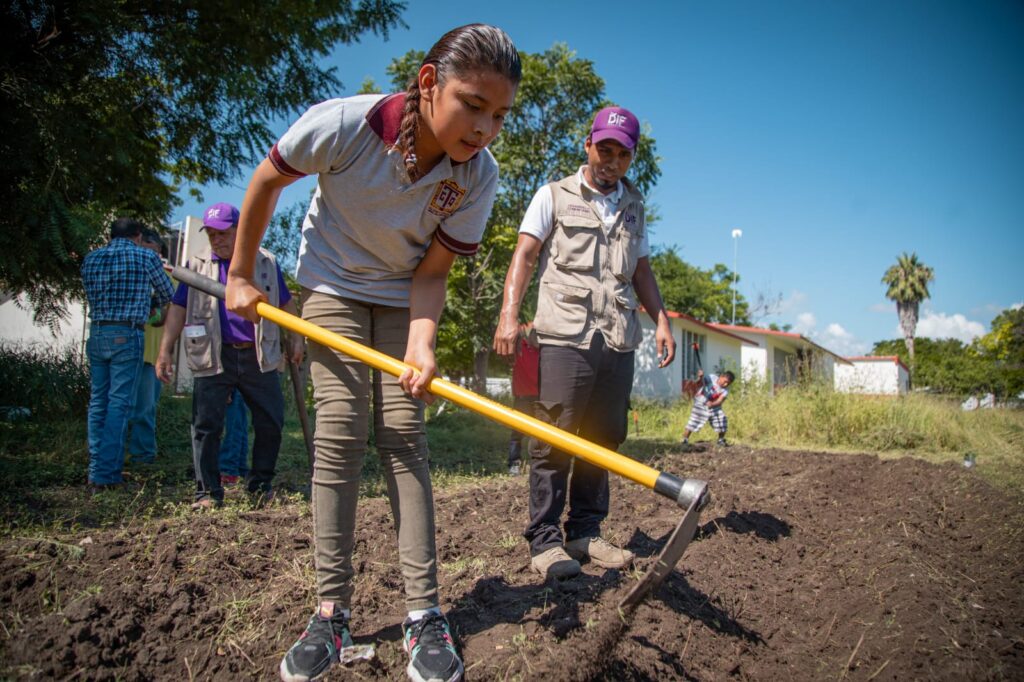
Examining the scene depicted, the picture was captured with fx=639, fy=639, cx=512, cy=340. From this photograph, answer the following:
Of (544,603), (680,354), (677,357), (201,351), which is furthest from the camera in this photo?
(677,357)

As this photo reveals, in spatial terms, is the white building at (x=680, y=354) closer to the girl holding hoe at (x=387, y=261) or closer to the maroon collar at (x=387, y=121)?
the girl holding hoe at (x=387, y=261)

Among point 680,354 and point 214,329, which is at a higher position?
point 680,354

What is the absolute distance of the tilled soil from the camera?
6.37 feet

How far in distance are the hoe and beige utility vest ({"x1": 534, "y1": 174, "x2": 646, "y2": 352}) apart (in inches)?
38.7

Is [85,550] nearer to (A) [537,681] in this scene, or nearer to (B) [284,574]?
(B) [284,574]

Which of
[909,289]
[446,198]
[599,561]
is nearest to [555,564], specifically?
[599,561]

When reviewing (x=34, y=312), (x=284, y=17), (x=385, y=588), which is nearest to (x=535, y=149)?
(x=284, y=17)

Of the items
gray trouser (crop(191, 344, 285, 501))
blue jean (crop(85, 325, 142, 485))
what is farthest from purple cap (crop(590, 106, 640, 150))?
blue jean (crop(85, 325, 142, 485))

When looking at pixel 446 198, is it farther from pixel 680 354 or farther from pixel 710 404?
pixel 680 354

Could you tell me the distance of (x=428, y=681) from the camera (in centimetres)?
173

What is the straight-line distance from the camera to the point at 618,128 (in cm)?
299

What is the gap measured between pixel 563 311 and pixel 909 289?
53928 millimetres

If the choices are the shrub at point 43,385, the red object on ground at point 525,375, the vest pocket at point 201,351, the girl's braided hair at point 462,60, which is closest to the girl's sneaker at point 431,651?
the girl's braided hair at point 462,60

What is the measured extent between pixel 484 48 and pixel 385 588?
1.91 metres
